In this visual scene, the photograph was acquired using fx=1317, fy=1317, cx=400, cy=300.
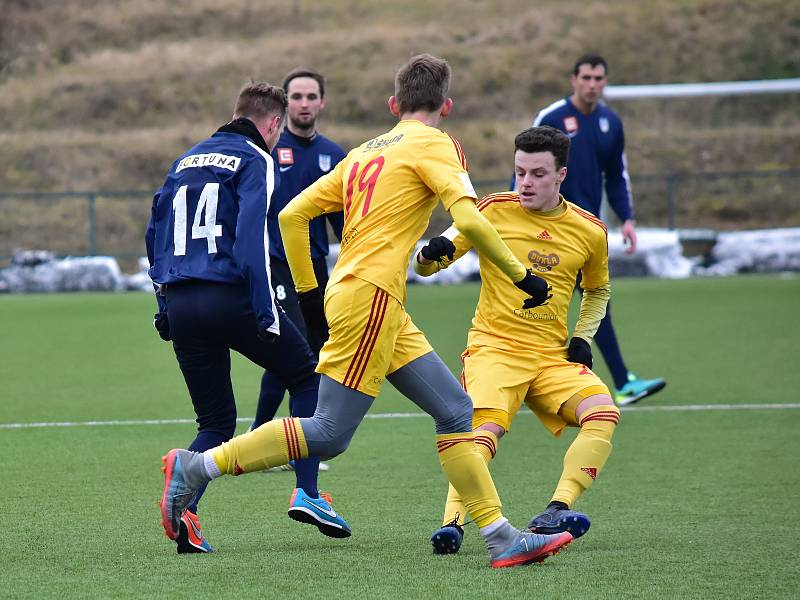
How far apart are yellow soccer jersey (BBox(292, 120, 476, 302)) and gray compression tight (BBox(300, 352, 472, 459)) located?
0.30 metres

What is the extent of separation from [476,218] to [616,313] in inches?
484

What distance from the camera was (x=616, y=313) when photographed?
16.7 meters

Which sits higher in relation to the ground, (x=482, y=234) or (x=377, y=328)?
(x=482, y=234)

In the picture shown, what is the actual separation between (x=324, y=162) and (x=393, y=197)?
9.48ft

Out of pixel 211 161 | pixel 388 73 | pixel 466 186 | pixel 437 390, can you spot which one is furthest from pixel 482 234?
pixel 388 73

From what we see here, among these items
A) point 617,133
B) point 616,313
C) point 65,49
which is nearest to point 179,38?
point 65,49

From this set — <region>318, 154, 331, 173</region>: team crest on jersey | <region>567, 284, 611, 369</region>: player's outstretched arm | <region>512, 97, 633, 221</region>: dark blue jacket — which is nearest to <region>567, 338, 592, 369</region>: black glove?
<region>567, 284, 611, 369</region>: player's outstretched arm

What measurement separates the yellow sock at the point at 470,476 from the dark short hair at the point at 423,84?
125cm

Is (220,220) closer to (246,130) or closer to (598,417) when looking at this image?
(246,130)

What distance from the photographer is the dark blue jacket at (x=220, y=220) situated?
5.15 m

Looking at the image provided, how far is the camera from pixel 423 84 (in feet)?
16.3

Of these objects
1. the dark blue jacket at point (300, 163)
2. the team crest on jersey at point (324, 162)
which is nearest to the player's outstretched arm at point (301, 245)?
the dark blue jacket at point (300, 163)

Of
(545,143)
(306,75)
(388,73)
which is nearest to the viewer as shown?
(545,143)

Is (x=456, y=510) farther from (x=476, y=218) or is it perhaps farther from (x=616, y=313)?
(x=616, y=313)
